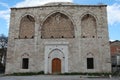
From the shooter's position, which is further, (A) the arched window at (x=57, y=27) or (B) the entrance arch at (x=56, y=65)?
(A) the arched window at (x=57, y=27)

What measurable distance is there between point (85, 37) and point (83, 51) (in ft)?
5.82

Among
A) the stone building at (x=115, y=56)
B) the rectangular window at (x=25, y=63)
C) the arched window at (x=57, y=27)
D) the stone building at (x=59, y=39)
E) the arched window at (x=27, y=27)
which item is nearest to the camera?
the stone building at (x=59, y=39)

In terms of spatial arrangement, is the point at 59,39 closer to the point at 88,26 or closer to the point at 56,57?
the point at 56,57

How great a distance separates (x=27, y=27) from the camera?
2469 cm

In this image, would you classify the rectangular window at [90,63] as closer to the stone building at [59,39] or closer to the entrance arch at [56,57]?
the stone building at [59,39]

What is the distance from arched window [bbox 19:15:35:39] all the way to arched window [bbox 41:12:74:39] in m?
1.42

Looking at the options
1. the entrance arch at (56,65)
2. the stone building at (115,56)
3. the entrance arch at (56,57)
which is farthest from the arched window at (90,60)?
the stone building at (115,56)

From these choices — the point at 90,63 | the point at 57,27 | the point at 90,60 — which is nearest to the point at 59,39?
the point at 57,27

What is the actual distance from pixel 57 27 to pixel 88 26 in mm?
3887

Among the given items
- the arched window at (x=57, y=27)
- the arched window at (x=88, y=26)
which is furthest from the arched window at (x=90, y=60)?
the arched window at (x=57, y=27)

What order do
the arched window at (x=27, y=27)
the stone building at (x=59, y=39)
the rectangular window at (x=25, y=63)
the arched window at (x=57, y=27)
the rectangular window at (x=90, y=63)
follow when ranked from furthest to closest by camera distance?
the arched window at (x=27, y=27)
the arched window at (x=57, y=27)
the rectangular window at (x=25, y=63)
the rectangular window at (x=90, y=63)
the stone building at (x=59, y=39)

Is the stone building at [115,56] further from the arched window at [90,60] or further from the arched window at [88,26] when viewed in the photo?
the arched window at [88,26]

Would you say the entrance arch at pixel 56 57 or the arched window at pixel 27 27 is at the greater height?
the arched window at pixel 27 27

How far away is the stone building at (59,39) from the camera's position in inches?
890
